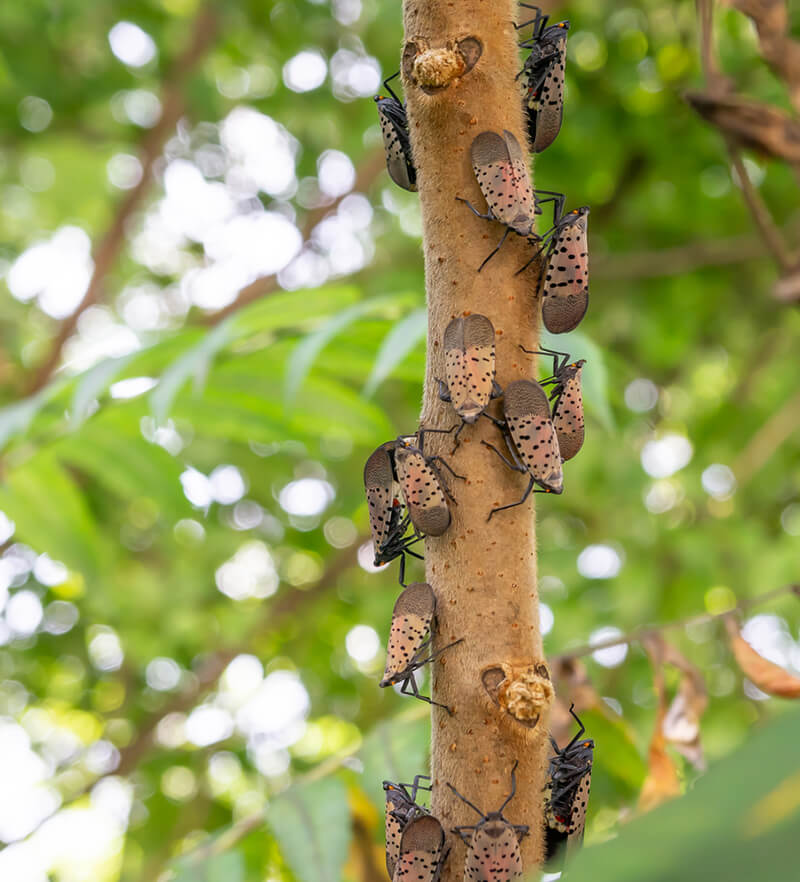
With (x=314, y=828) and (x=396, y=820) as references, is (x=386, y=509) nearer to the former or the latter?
(x=396, y=820)

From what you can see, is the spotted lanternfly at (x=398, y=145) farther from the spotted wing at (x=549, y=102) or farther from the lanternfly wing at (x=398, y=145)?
the spotted wing at (x=549, y=102)

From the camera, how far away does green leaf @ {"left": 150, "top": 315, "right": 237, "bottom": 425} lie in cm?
157

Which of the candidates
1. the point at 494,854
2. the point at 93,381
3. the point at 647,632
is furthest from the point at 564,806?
the point at 93,381

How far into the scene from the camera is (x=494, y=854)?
2.32ft

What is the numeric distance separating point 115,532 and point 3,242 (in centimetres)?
247

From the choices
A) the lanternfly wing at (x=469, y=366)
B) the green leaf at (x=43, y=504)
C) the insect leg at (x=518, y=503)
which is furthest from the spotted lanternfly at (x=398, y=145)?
the green leaf at (x=43, y=504)

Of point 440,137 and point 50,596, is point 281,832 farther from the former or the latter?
point 50,596

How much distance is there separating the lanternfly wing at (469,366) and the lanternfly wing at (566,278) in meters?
0.10

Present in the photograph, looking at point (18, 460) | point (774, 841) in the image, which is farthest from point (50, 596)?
point (774, 841)

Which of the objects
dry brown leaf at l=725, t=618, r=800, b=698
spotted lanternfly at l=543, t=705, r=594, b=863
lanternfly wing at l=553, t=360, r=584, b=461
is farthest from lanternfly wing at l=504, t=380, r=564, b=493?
dry brown leaf at l=725, t=618, r=800, b=698

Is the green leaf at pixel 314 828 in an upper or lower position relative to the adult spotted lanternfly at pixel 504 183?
lower

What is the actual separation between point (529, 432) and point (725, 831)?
498 millimetres

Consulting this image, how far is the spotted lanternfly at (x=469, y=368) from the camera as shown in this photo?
2.51ft

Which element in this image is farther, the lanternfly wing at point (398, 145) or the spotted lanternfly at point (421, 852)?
the lanternfly wing at point (398, 145)
